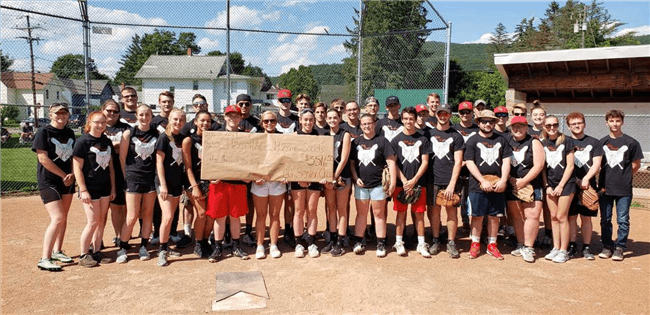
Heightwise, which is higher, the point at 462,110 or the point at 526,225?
the point at 462,110

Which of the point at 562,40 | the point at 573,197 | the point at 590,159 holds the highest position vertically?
the point at 562,40

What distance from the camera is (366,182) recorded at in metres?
5.50

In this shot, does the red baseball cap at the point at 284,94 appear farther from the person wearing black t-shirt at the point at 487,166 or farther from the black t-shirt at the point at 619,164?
the black t-shirt at the point at 619,164

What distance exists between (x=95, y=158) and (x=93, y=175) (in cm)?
20

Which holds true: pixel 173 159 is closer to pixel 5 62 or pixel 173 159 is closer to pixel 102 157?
pixel 102 157

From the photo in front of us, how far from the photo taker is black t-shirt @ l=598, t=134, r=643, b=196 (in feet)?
18.1

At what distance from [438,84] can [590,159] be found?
630 centimetres

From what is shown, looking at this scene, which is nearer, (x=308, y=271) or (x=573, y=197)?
(x=308, y=271)

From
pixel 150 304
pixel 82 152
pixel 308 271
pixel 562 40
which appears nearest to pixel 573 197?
pixel 308 271

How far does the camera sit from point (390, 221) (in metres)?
7.73

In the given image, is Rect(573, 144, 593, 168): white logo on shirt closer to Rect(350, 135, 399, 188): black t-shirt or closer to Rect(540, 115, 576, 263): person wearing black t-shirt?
Rect(540, 115, 576, 263): person wearing black t-shirt

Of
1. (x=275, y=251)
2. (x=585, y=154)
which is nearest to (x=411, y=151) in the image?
(x=275, y=251)

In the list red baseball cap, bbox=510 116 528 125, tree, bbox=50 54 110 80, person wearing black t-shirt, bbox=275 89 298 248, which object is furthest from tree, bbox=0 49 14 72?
red baseball cap, bbox=510 116 528 125

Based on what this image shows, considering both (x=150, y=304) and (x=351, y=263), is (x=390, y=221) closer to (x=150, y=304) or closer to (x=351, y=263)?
(x=351, y=263)
